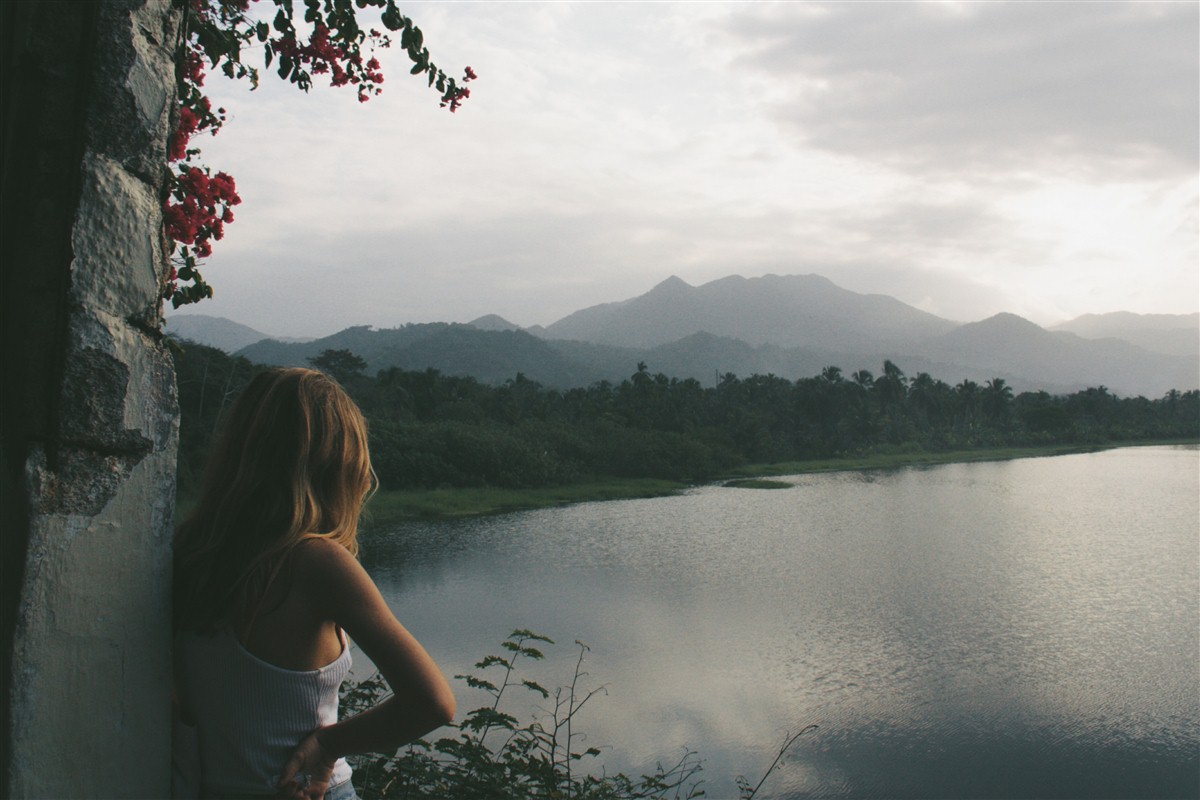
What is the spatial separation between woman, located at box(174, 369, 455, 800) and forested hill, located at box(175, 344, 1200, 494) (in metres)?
20.8

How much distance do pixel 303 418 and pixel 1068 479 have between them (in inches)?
1394

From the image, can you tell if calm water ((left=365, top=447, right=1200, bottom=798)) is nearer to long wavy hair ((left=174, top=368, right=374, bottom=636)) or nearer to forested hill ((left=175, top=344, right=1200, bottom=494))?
long wavy hair ((left=174, top=368, right=374, bottom=636))

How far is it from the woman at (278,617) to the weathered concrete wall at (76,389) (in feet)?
0.39

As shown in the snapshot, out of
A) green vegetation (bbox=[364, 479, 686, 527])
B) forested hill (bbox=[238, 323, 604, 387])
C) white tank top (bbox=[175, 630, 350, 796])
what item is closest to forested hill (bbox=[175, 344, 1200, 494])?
green vegetation (bbox=[364, 479, 686, 527])

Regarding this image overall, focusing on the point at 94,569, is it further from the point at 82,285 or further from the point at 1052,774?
the point at 1052,774

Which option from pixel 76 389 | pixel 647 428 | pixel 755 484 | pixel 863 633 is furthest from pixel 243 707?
pixel 647 428

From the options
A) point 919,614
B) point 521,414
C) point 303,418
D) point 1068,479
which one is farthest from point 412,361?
point 303,418

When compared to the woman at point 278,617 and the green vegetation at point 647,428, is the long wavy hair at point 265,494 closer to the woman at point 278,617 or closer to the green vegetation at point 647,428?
the woman at point 278,617

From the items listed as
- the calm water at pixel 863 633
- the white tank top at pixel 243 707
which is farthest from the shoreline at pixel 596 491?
the white tank top at pixel 243 707

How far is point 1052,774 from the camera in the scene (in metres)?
7.73

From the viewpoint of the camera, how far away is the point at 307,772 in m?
1.29

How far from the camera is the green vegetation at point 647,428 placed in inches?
1136

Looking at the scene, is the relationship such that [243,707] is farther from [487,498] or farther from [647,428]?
[647,428]

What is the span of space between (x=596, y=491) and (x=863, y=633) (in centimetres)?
2066
